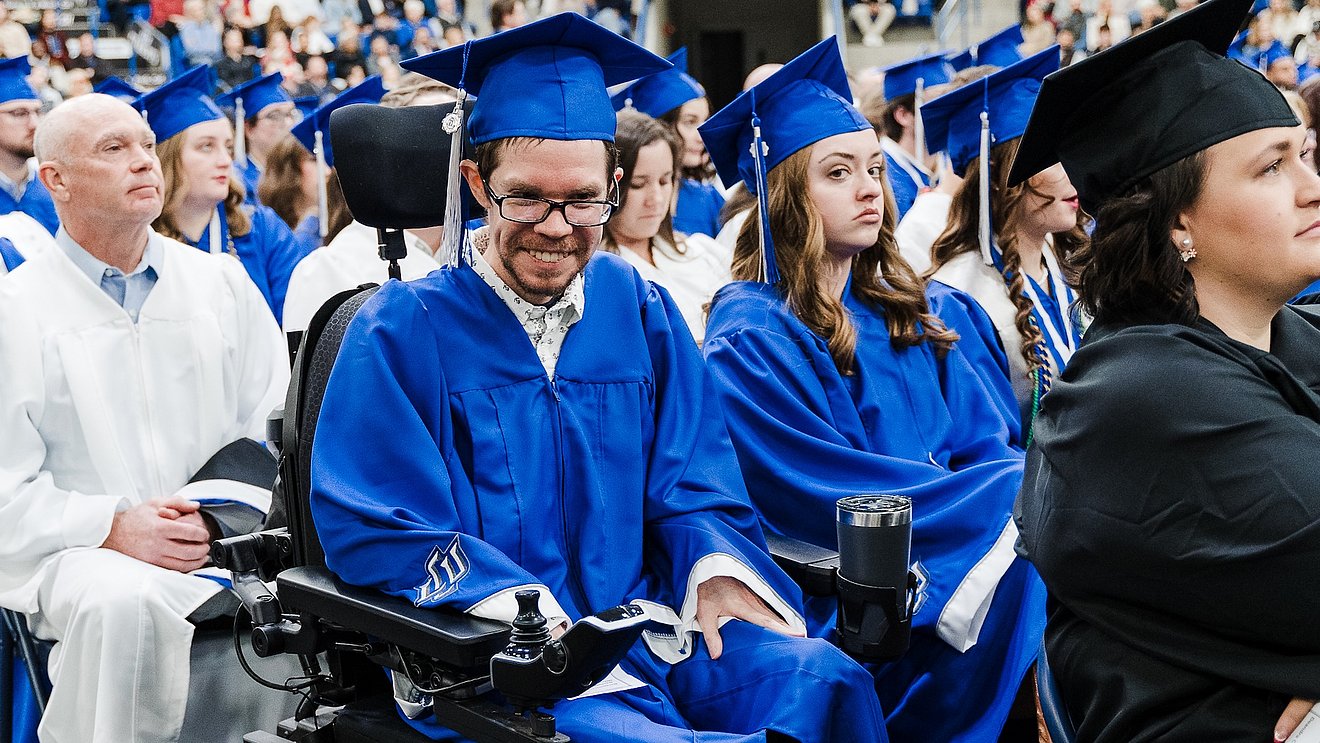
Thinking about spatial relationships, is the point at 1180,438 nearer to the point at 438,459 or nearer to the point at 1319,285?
the point at 438,459

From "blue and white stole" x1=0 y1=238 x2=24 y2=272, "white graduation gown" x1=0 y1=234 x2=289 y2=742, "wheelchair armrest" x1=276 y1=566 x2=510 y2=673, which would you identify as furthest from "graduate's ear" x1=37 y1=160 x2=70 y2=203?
"wheelchair armrest" x1=276 y1=566 x2=510 y2=673

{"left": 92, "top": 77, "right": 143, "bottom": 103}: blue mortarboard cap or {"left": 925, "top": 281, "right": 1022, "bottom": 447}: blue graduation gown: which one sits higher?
{"left": 92, "top": 77, "right": 143, "bottom": 103}: blue mortarboard cap

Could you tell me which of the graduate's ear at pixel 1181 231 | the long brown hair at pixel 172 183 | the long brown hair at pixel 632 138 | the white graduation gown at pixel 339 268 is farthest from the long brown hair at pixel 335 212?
the graduate's ear at pixel 1181 231

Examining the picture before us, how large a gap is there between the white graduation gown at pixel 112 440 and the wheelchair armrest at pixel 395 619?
0.86 metres

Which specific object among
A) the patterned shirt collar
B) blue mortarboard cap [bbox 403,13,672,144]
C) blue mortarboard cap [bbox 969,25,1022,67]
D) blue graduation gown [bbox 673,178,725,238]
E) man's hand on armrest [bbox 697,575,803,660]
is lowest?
blue graduation gown [bbox 673,178,725,238]

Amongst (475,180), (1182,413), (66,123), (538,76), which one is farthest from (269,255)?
(1182,413)

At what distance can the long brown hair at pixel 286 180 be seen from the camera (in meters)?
6.57

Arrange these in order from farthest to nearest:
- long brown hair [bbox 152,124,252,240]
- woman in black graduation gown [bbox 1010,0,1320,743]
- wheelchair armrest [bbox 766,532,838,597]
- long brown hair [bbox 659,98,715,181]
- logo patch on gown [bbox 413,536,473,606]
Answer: long brown hair [bbox 659,98,715,181]
long brown hair [bbox 152,124,252,240]
wheelchair armrest [bbox 766,532,838,597]
logo patch on gown [bbox 413,536,473,606]
woman in black graduation gown [bbox 1010,0,1320,743]

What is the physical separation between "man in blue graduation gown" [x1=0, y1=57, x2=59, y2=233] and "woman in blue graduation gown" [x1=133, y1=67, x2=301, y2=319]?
66cm

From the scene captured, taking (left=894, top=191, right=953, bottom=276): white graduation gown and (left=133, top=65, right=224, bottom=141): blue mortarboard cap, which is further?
(left=133, top=65, right=224, bottom=141): blue mortarboard cap

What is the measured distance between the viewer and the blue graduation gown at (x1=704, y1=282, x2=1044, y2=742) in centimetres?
310

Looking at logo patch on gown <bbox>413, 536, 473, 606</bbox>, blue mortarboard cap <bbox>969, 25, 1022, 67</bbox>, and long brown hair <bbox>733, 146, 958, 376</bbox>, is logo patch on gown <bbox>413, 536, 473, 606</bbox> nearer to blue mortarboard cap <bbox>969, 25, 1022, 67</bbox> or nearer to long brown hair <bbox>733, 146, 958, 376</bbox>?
long brown hair <bbox>733, 146, 958, 376</bbox>

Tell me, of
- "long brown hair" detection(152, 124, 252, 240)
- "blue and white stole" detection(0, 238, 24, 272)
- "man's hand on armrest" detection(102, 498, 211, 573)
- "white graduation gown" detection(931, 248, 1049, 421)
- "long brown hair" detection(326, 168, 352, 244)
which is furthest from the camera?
"long brown hair" detection(152, 124, 252, 240)

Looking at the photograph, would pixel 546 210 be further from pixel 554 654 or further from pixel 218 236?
pixel 218 236
